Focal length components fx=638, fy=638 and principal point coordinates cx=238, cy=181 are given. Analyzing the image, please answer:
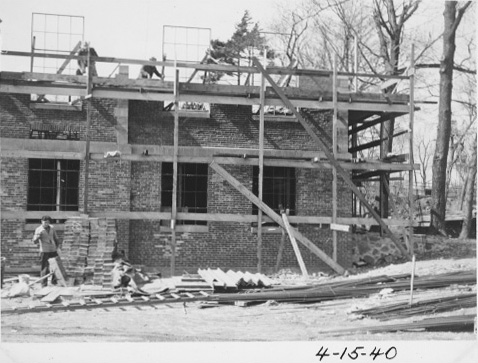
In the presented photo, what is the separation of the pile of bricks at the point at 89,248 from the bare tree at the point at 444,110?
13.4 m

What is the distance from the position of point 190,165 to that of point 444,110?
36.5ft

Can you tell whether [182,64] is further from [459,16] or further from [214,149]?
[459,16]

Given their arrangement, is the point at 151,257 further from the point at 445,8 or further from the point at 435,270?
the point at 445,8

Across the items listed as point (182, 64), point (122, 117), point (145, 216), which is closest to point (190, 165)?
point (122, 117)

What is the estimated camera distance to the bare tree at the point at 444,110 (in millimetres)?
23938

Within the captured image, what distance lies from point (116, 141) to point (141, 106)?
3.97ft

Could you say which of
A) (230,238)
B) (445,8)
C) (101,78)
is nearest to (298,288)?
(230,238)

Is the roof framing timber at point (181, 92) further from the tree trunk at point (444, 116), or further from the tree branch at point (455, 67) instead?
the tree branch at point (455, 67)

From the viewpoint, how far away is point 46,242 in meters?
14.4

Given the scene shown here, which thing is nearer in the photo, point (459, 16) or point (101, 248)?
point (101, 248)

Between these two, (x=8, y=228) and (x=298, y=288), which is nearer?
(x=298, y=288)

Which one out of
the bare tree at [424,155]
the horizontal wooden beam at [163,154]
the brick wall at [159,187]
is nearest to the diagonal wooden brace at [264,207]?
the horizontal wooden beam at [163,154]

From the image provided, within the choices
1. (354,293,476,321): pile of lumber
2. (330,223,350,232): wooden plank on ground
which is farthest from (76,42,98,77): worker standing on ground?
(354,293,476,321): pile of lumber

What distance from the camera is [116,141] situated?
17484 mm
